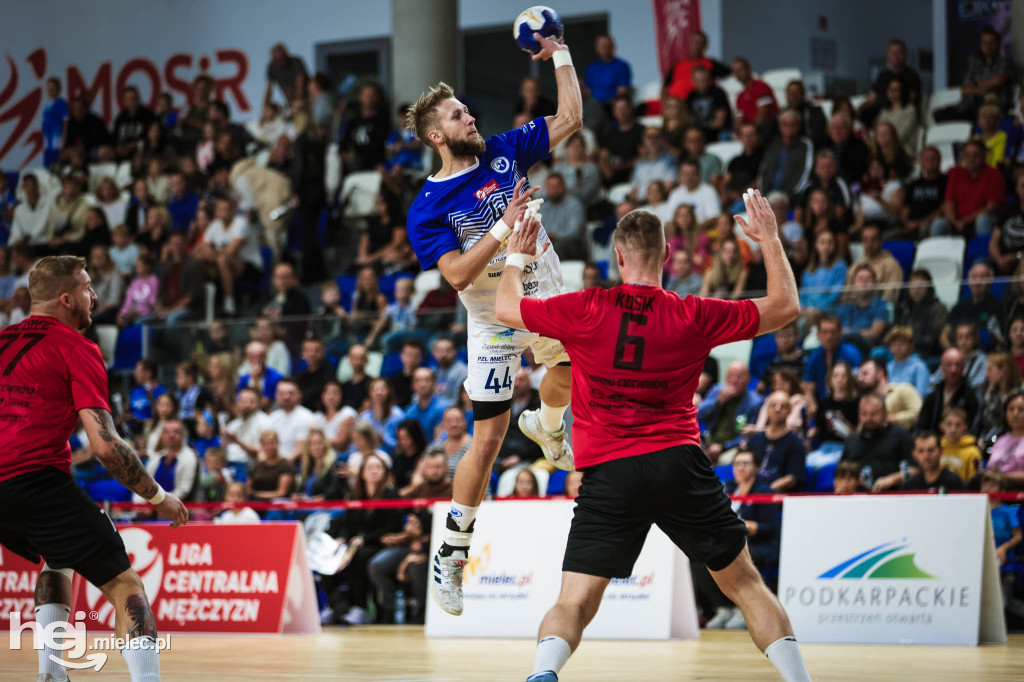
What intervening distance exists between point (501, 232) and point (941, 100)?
11.3 m

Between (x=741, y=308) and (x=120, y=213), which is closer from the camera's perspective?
(x=741, y=308)

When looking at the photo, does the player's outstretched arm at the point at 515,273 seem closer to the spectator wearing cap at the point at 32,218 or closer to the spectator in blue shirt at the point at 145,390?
the spectator in blue shirt at the point at 145,390

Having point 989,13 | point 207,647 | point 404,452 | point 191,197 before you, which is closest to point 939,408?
point 404,452

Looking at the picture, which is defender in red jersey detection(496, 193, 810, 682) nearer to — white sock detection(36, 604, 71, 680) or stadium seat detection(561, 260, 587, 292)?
white sock detection(36, 604, 71, 680)

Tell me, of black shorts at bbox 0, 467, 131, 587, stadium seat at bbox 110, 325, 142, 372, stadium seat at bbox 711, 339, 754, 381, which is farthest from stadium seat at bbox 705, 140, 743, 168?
black shorts at bbox 0, 467, 131, 587

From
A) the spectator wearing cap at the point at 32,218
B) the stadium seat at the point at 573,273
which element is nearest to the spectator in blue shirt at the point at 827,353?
the stadium seat at the point at 573,273

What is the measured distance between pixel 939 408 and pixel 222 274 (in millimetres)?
9626

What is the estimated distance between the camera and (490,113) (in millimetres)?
22844

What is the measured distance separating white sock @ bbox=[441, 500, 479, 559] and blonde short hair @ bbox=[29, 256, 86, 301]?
238 cm

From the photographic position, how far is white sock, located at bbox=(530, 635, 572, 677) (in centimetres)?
532

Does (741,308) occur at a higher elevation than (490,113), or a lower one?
lower

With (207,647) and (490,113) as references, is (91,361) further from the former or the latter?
(490,113)

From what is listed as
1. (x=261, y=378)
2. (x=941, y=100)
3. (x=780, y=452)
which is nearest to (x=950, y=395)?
(x=780, y=452)

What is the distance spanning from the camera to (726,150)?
53.3 feet
